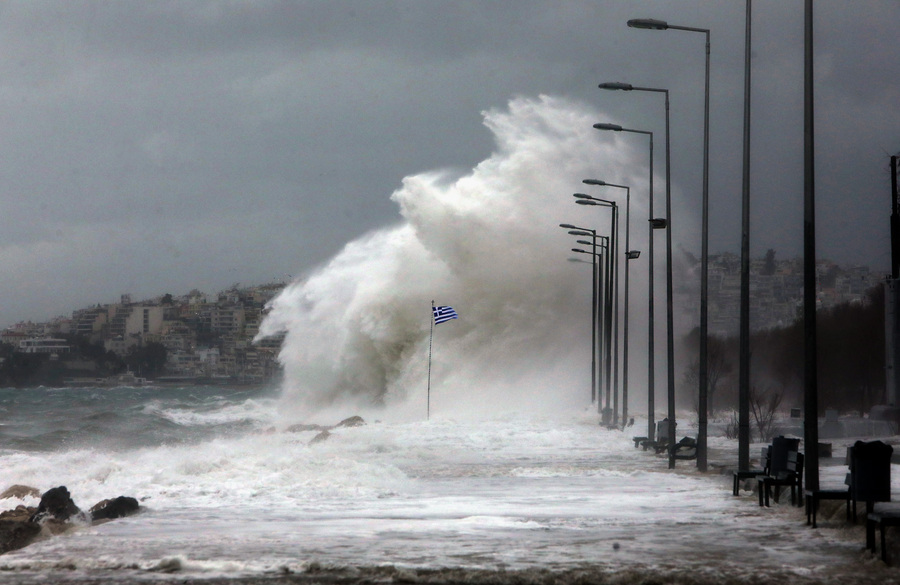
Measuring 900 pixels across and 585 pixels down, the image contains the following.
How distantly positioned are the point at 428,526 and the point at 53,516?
4.71 meters

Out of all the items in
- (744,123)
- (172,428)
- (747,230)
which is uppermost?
(744,123)

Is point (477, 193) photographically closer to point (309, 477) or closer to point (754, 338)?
point (754, 338)

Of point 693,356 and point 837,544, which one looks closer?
point 837,544

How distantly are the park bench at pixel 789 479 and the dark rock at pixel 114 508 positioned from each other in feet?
26.5

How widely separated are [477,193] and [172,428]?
64.0ft

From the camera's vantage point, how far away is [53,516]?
14.8 metres

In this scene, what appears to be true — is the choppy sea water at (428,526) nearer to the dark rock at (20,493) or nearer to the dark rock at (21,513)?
the dark rock at (20,493)

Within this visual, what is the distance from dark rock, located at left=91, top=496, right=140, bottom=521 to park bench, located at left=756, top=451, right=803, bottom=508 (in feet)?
26.5

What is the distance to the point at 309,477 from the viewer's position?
19.4m

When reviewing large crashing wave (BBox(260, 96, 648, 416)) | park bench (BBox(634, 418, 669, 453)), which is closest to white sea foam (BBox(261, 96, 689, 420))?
large crashing wave (BBox(260, 96, 648, 416))

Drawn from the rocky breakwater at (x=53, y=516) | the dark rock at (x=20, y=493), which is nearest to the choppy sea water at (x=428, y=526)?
the rocky breakwater at (x=53, y=516)

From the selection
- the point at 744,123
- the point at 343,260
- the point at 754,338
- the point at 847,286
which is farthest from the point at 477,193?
the point at 744,123

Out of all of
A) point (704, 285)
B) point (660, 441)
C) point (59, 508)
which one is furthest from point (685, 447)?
point (59, 508)

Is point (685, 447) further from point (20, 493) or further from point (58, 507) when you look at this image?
point (58, 507)
